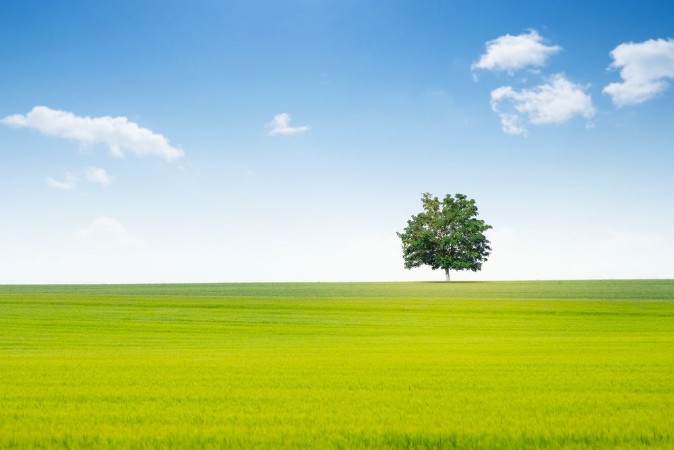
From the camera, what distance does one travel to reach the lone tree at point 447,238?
84.7 m

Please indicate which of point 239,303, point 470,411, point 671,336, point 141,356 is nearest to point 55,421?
point 470,411

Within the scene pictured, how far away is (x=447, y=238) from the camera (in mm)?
84562

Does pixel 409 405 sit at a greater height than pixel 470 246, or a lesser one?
lesser

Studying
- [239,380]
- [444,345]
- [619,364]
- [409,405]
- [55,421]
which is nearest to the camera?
[55,421]

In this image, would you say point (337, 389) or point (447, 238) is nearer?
point (337, 389)

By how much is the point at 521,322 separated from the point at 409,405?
23626 millimetres

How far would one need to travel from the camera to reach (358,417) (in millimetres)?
7918

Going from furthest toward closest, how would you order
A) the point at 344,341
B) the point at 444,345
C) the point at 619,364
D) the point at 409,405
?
1. the point at 344,341
2. the point at 444,345
3. the point at 619,364
4. the point at 409,405

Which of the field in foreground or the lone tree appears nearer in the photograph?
the field in foreground

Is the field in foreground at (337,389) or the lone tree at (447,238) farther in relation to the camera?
the lone tree at (447,238)

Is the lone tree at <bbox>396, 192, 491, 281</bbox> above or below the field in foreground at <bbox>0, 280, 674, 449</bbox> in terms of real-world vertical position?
above

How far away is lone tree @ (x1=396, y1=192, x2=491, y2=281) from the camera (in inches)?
3334

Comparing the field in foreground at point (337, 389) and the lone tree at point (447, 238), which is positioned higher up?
the lone tree at point (447, 238)

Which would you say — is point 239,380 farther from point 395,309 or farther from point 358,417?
point 395,309
